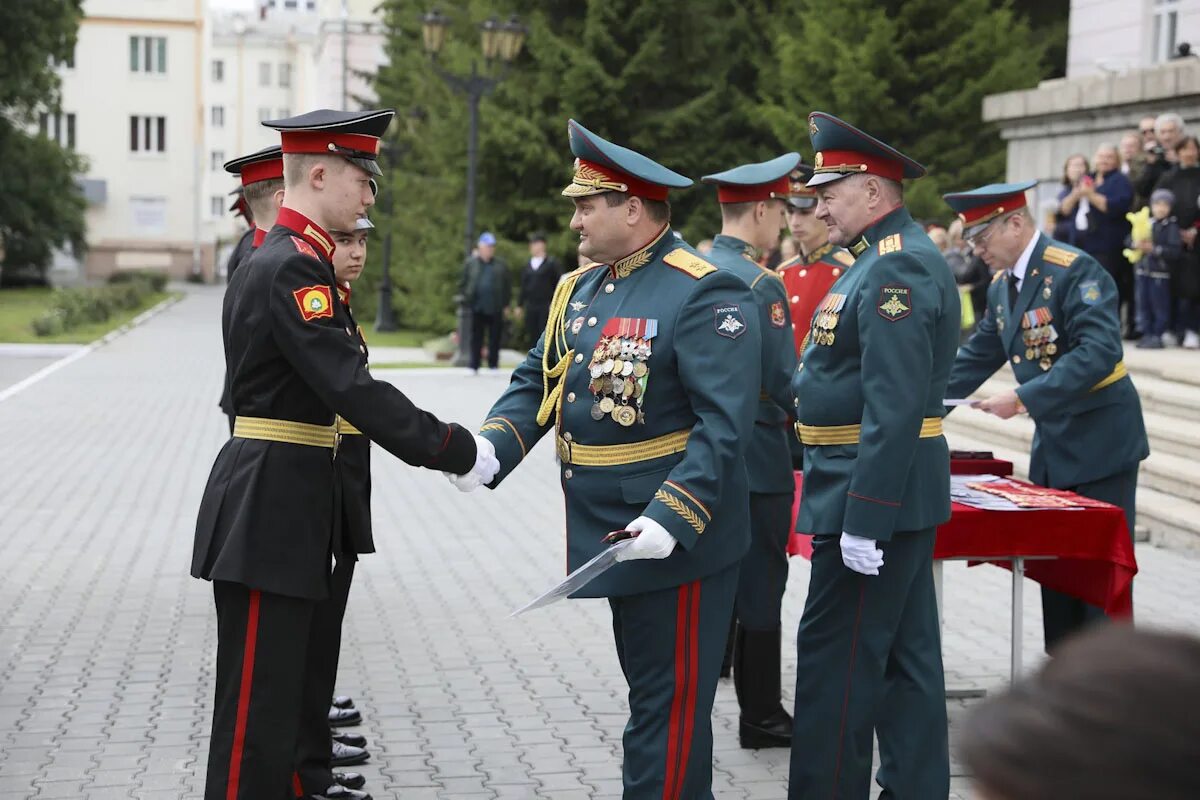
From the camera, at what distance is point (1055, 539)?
5527mm

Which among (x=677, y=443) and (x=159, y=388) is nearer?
(x=677, y=443)

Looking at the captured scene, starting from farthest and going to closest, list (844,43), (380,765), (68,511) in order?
1. (844,43)
2. (68,511)
3. (380,765)

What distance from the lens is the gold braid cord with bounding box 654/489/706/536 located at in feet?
13.0

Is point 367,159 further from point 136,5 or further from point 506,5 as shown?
point 136,5

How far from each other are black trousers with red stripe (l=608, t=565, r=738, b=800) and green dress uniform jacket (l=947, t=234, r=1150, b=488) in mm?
2147

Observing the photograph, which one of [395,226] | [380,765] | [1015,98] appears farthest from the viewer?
[395,226]

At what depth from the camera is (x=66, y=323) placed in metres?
32.7

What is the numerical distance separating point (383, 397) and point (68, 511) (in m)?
7.79

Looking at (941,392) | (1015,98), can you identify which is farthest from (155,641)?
(1015,98)

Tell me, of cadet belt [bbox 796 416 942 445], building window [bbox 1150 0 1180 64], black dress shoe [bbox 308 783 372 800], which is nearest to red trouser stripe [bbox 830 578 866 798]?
cadet belt [bbox 796 416 942 445]

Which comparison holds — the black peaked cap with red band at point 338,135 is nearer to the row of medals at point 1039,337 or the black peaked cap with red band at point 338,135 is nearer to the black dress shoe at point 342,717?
the black dress shoe at point 342,717

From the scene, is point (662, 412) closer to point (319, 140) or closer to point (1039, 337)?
point (319, 140)

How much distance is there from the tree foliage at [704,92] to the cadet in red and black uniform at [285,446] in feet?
76.2

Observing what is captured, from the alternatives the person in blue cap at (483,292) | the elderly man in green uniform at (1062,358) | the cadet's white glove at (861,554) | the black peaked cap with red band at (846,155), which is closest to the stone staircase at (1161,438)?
the elderly man in green uniform at (1062,358)
